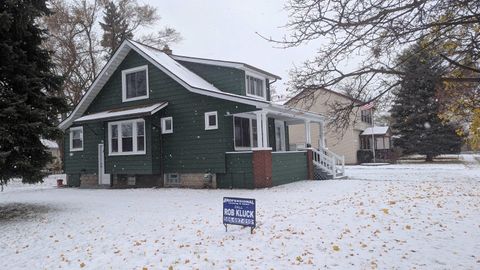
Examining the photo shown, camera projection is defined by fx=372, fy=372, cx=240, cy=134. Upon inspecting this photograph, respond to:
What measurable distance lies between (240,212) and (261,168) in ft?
25.3

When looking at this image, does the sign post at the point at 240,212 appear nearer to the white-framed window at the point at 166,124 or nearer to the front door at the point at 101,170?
the white-framed window at the point at 166,124

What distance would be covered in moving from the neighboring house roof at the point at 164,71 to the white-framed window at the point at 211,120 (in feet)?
2.97

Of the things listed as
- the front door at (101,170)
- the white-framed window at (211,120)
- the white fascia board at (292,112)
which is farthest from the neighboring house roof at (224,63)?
the front door at (101,170)

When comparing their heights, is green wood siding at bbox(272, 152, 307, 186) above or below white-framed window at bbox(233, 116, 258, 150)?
below

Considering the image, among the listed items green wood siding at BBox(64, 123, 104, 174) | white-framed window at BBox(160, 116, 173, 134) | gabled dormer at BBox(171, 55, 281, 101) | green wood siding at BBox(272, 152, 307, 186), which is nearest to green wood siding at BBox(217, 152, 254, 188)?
green wood siding at BBox(272, 152, 307, 186)

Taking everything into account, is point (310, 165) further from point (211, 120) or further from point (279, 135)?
point (211, 120)

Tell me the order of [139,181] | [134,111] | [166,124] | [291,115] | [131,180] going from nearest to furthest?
1. [134,111]
2. [166,124]
3. [291,115]
4. [139,181]
5. [131,180]

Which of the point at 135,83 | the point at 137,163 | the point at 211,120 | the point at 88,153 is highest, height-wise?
the point at 135,83

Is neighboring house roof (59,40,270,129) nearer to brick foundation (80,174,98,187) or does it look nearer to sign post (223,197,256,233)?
brick foundation (80,174,98,187)

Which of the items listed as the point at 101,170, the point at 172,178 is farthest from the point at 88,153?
the point at 172,178

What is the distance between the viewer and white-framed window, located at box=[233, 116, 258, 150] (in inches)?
686

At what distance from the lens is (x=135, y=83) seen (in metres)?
19.3

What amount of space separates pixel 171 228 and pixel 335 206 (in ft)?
15.1

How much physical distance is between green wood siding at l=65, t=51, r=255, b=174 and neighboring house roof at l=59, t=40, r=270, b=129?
365mm
